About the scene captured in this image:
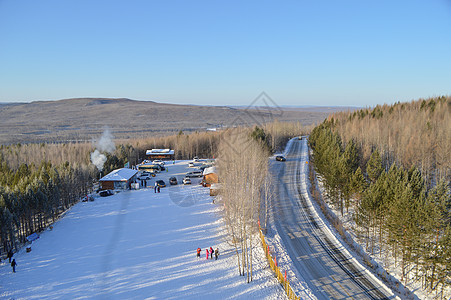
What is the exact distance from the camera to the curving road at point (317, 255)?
1702cm

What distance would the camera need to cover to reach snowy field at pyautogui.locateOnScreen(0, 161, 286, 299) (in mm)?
18047

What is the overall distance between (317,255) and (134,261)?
1505 centimetres

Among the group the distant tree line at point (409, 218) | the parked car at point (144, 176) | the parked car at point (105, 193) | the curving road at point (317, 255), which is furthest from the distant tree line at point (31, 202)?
the distant tree line at point (409, 218)

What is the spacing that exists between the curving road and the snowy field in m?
2.76

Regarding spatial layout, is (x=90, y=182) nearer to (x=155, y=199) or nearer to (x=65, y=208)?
(x=65, y=208)

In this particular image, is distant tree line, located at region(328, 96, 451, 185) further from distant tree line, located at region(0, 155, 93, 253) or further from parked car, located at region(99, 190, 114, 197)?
distant tree line, located at region(0, 155, 93, 253)

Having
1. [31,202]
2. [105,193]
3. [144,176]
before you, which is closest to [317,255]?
[31,202]

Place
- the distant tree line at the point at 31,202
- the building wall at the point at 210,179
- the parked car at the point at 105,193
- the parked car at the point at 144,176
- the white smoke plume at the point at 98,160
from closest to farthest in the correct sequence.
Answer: the distant tree line at the point at 31,202 < the parked car at the point at 105,193 < the building wall at the point at 210,179 < the parked car at the point at 144,176 < the white smoke plume at the point at 98,160

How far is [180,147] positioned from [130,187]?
37128 mm

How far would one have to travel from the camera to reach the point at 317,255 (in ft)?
70.0

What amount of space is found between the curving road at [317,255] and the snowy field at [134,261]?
2.76 metres

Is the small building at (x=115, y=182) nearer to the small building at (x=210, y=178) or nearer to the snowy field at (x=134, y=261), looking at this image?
the snowy field at (x=134, y=261)

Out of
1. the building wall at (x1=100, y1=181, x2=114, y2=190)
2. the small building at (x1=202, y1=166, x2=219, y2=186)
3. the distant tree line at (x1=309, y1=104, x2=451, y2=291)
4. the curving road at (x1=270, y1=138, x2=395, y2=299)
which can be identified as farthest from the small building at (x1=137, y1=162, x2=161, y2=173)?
the distant tree line at (x1=309, y1=104, x2=451, y2=291)

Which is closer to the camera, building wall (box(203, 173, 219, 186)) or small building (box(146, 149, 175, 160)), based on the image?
building wall (box(203, 173, 219, 186))
